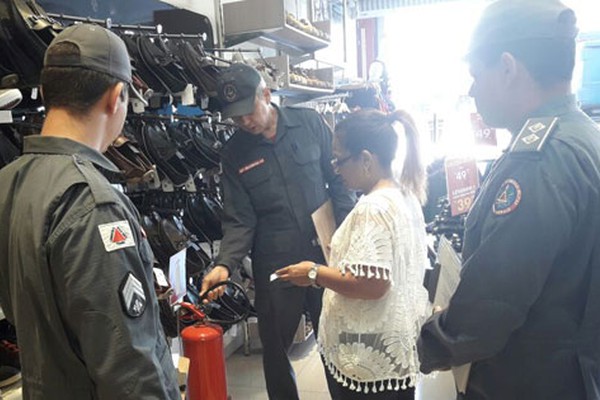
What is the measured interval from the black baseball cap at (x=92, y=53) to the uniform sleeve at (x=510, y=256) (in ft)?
3.02

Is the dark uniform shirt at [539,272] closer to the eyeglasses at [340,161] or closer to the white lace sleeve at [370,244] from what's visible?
the white lace sleeve at [370,244]

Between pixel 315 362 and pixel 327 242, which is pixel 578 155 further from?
pixel 315 362

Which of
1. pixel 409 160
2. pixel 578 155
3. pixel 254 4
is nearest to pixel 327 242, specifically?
pixel 409 160

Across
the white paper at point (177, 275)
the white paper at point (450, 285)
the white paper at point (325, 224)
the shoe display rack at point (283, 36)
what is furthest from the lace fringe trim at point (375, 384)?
the shoe display rack at point (283, 36)

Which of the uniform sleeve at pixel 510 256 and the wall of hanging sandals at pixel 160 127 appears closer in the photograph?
the uniform sleeve at pixel 510 256

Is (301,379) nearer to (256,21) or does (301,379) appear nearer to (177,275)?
(177,275)

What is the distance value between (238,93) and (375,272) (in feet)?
4.11

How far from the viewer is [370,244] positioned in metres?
1.50

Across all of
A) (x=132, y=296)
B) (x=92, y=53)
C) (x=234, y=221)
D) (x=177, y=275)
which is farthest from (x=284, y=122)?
(x=132, y=296)

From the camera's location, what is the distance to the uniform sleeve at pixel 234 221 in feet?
7.89

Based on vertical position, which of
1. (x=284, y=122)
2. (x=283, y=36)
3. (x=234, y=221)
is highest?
(x=283, y=36)

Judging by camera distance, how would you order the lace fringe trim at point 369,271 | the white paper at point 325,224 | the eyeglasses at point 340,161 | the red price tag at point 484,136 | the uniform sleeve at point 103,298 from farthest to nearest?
the red price tag at point 484,136 → the white paper at point 325,224 → the eyeglasses at point 340,161 → the lace fringe trim at point 369,271 → the uniform sleeve at point 103,298

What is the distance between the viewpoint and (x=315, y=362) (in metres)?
3.62

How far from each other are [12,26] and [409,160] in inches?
56.0
